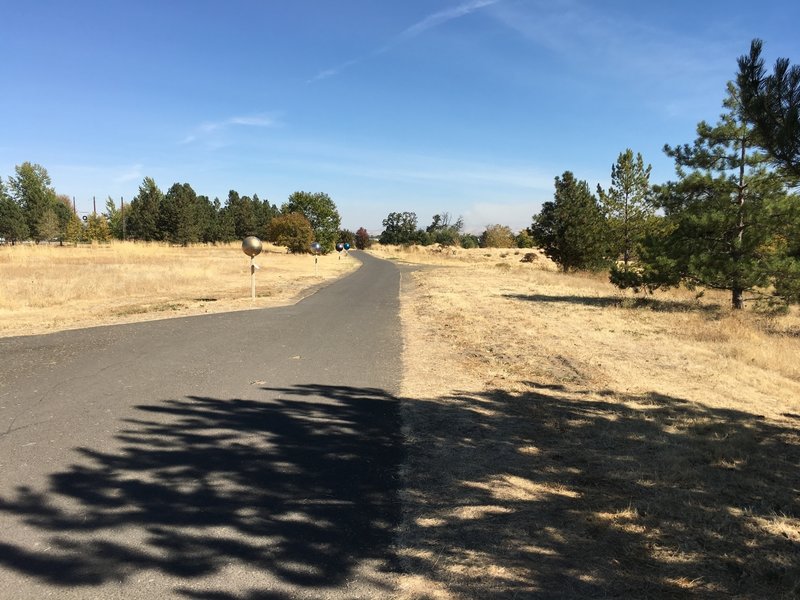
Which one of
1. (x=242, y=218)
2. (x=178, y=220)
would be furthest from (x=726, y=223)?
(x=242, y=218)

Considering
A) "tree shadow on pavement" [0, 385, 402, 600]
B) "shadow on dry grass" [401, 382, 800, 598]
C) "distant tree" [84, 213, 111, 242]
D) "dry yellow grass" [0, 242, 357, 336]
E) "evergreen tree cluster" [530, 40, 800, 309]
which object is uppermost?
"distant tree" [84, 213, 111, 242]

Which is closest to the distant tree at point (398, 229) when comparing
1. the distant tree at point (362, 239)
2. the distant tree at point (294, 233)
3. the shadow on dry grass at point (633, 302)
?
the distant tree at point (362, 239)

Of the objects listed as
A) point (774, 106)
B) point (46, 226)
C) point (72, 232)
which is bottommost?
point (774, 106)

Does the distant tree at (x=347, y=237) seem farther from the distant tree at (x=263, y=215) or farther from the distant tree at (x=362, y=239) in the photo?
the distant tree at (x=263, y=215)

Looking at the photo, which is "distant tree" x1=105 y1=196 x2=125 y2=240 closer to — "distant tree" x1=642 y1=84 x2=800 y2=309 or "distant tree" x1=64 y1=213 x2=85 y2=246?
"distant tree" x1=64 y1=213 x2=85 y2=246

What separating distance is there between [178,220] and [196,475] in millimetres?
69346

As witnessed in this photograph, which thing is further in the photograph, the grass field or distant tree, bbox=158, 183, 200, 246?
distant tree, bbox=158, 183, 200, 246

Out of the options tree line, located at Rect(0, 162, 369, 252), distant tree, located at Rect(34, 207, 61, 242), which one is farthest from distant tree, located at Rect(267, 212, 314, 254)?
Result: distant tree, located at Rect(34, 207, 61, 242)

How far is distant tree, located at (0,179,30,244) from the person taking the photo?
58.2 metres

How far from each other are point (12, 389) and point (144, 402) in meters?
1.93

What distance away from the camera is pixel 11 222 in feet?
191

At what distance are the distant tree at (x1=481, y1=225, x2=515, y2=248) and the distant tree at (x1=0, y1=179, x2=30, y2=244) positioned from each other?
7726 centimetres

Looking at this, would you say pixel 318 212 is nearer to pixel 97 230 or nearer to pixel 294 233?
pixel 294 233

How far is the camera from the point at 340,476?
13.1 ft
